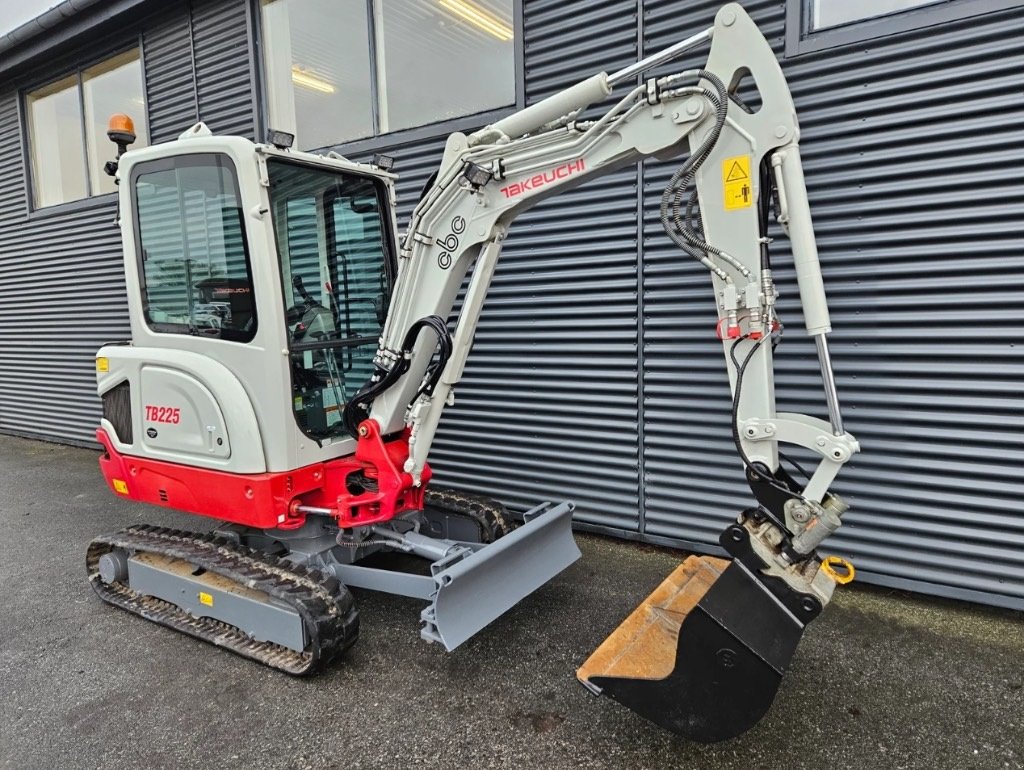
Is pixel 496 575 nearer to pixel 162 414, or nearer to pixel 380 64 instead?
pixel 162 414

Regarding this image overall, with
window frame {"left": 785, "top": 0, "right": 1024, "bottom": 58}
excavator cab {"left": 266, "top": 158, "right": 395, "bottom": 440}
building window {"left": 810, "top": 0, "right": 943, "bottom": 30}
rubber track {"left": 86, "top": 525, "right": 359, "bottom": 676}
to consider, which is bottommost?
rubber track {"left": 86, "top": 525, "right": 359, "bottom": 676}

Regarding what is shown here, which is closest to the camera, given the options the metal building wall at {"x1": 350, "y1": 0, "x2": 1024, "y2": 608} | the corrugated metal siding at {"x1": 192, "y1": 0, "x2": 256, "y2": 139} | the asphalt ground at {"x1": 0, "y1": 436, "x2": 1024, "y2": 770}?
the asphalt ground at {"x1": 0, "y1": 436, "x2": 1024, "y2": 770}

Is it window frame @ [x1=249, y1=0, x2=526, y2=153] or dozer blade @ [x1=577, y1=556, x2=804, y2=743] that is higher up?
window frame @ [x1=249, y1=0, x2=526, y2=153]

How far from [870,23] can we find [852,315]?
164cm

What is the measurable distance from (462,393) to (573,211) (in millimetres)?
1745

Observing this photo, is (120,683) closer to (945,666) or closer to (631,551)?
(631,551)

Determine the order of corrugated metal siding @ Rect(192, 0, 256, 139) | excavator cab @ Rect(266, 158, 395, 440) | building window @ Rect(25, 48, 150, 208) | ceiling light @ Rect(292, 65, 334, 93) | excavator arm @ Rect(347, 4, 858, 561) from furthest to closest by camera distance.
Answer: building window @ Rect(25, 48, 150, 208)
corrugated metal siding @ Rect(192, 0, 256, 139)
ceiling light @ Rect(292, 65, 334, 93)
excavator cab @ Rect(266, 158, 395, 440)
excavator arm @ Rect(347, 4, 858, 561)

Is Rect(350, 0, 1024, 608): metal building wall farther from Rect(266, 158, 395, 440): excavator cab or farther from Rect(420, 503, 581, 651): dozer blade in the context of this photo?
Rect(266, 158, 395, 440): excavator cab

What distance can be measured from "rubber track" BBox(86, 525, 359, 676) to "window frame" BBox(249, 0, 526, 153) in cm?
353

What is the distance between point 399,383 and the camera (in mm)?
3328

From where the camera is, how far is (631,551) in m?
4.57

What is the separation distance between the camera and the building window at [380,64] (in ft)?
16.7

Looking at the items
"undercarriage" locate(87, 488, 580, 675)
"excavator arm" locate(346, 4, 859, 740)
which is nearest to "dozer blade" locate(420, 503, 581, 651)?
"undercarriage" locate(87, 488, 580, 675)

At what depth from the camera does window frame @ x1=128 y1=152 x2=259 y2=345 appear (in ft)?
10.3
